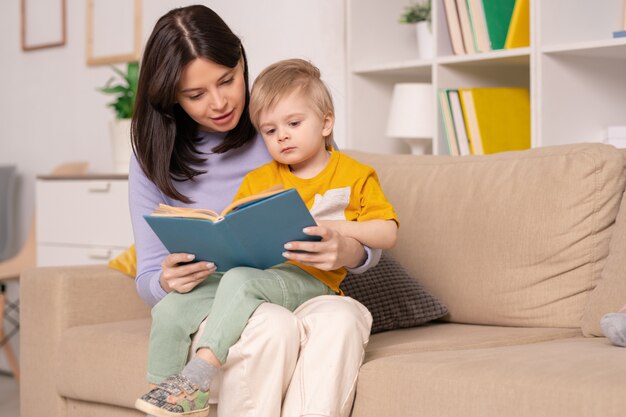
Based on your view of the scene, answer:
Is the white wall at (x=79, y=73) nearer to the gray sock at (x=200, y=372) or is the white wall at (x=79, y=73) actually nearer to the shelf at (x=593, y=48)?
the shelf at (x=593, y=48)

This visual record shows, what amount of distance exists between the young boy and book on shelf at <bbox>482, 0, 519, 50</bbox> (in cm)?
103

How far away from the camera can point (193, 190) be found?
2.12 meters

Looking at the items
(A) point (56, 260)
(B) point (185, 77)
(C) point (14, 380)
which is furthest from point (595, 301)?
(C) point (14, 380)

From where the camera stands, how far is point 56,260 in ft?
11.8

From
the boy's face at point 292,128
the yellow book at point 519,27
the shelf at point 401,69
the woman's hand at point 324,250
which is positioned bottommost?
the woman's hand at point 324,250

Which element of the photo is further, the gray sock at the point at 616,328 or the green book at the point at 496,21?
the green book at the point at 496,21

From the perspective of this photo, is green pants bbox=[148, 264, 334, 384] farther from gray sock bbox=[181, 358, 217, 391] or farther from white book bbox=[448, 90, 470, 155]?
white book bbox=[448, 90, 470, 155]

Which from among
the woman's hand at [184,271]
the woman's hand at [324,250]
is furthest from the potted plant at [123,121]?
the woman's hand at [324,250]

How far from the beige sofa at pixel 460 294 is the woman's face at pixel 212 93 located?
522 millimetres

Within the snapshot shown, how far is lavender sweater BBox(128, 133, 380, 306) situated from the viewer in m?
2.08

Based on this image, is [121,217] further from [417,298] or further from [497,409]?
[497,409]

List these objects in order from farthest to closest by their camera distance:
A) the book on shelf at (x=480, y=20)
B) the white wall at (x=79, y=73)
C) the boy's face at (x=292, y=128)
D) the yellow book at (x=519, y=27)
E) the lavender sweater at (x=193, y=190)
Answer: the white wall at (x=79, y=73) < the book on shelf at (x=480, y=20) < the yellow book at (x=519, y=27) < the lavender sweater at (x=193, y=190) < the boy's face at (x=292, y=128)

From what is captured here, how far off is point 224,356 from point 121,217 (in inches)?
70.0

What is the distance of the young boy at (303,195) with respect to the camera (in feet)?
5.67
